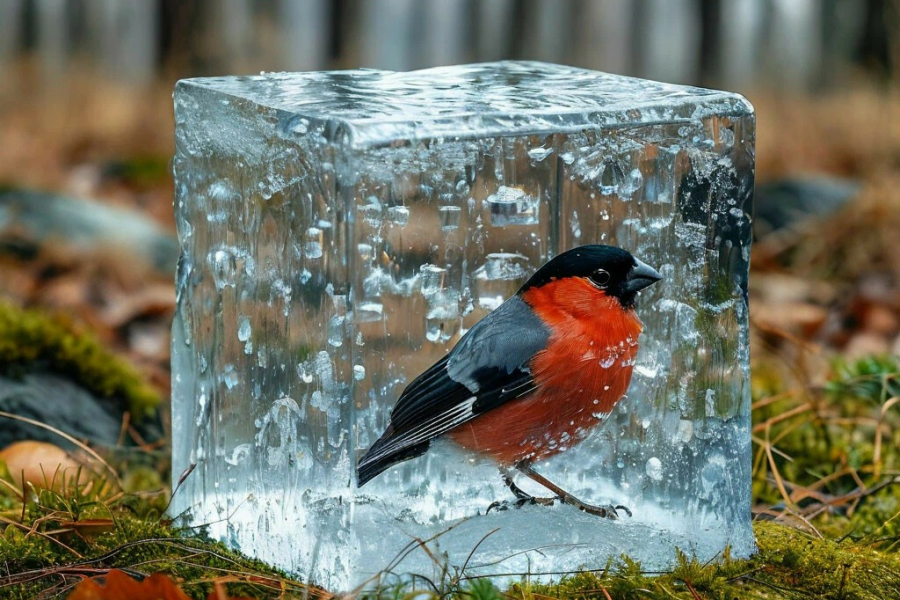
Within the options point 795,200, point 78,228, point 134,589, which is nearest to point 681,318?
point 134,589

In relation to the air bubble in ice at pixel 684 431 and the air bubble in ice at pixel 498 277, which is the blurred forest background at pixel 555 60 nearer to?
the air bubble in ice at pixel 684 431

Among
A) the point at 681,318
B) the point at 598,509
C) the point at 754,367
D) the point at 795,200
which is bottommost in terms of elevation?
the point at 754,367

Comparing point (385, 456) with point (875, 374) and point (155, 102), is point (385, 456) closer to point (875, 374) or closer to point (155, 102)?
point (875, 374)

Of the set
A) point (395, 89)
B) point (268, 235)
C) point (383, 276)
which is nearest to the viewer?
point (383, 276)

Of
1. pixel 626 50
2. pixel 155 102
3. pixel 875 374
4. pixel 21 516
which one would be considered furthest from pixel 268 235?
pixel 626 50

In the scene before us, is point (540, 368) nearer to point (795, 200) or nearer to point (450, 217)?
point (450, 217)
